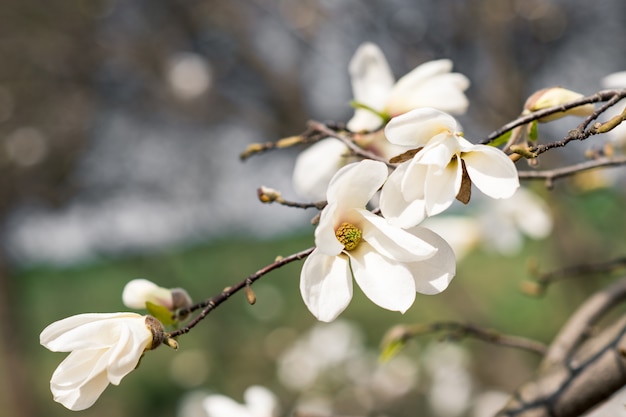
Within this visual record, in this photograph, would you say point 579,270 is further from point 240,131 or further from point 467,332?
point 240,131

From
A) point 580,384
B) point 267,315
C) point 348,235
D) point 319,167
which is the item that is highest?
point 267,315

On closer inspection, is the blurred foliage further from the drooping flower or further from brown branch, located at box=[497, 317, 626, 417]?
the drooping flower

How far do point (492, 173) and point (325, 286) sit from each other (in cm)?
13

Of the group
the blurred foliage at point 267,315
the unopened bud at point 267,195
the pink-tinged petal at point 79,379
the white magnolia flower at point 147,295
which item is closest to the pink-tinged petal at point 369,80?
the unopened bud at point 267,195

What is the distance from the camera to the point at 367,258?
0.42 meters

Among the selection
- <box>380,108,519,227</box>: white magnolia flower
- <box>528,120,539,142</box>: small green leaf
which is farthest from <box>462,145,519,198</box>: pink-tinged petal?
<box>528,120,539,142</box>: small green leaf

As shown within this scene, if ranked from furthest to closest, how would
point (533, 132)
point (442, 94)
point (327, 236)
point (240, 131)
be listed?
point (240, 131) < point (442, 94) < point (533, 132) < point (327, 236)

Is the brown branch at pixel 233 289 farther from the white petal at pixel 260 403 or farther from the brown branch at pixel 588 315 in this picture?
the brown branch at pixel 588 315

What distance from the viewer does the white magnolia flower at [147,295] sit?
0.53 meters

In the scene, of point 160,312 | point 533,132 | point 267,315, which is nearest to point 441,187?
point 533,132

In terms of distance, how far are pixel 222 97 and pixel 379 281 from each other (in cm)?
199

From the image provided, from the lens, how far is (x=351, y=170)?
1.29ft

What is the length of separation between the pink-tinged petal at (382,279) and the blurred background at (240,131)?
26.6 inches

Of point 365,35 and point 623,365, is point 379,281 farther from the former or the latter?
point 365,35
